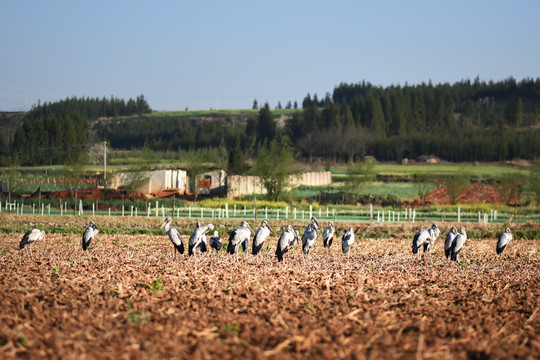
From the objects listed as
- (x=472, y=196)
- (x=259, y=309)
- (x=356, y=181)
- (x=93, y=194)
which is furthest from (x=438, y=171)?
(x=259, y=309)

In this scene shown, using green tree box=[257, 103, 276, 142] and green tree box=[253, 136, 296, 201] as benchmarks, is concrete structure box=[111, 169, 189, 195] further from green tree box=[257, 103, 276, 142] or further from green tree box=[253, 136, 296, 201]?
green tree box=[257, 103, 276, 142]

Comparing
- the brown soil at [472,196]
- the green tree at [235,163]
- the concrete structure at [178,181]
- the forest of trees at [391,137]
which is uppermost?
the forest of trees at [391,137]

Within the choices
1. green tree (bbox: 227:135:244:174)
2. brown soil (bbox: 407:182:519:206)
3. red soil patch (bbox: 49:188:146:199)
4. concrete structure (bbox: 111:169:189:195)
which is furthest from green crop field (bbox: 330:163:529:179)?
red soil patch (bbox: 49:188:146:199)

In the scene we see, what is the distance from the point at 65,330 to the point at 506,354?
633cm

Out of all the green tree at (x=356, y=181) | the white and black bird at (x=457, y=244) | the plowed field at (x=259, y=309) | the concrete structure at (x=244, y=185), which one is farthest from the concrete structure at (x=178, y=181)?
the plowed field at (x=259, y=309)

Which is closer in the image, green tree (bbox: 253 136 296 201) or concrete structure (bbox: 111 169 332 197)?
green tree (bbox: 253 136 296 201)

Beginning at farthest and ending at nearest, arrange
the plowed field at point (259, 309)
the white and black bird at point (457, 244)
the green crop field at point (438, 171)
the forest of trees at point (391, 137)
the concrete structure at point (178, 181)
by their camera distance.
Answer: the forest of trees at point (391, 137)
the green crop field at point (438, 171)
the concrete structure at point (178, 181)
the white and black bird at point (457, 244)
the plowed field at point (259, 309)

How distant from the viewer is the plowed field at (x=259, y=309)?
9141mm

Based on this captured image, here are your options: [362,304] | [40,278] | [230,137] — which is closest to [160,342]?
[362,304]

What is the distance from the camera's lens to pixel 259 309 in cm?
1166

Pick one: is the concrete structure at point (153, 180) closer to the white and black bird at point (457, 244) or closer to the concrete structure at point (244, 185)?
the concrete structure at point (244, 185)

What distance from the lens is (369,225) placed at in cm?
4047

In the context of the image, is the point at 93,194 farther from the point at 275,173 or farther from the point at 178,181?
the point at 275,173

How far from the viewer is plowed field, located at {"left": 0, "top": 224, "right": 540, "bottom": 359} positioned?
9.14 m
